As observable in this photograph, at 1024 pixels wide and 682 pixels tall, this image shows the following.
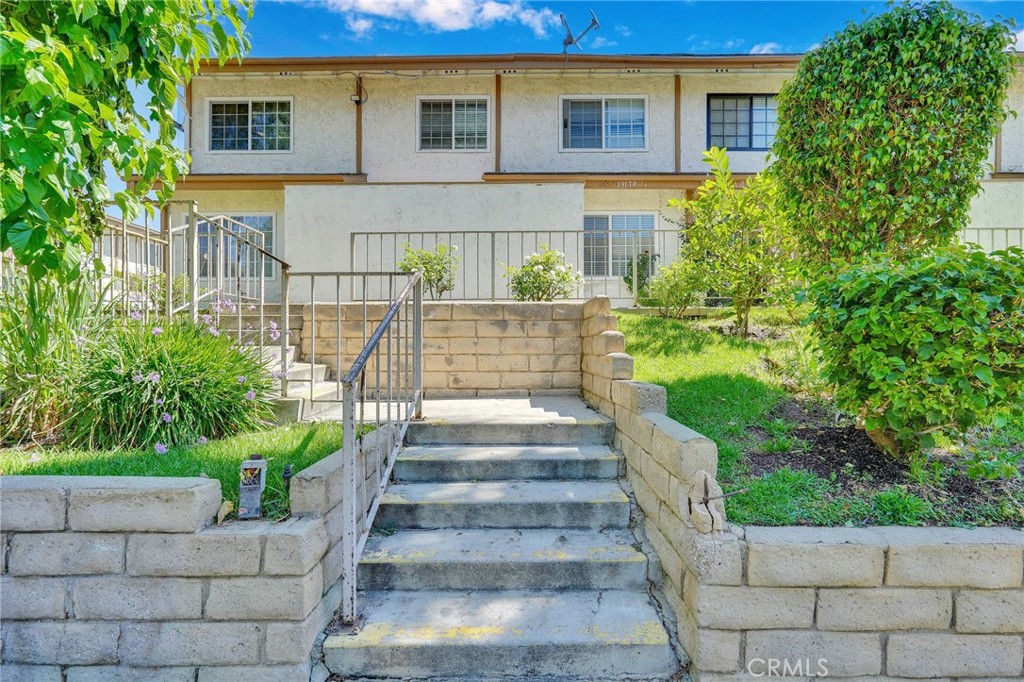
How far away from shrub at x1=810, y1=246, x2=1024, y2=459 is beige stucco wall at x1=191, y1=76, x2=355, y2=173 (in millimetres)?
11128

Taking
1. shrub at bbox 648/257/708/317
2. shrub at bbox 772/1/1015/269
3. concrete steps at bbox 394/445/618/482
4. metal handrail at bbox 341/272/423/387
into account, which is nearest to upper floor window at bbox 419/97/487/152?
shrub at bbox 648/257/708/317

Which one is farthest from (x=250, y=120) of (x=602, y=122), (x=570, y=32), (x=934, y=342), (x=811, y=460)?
(x=934, y=342)

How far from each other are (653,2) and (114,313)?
1108cm

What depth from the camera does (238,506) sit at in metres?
2.62

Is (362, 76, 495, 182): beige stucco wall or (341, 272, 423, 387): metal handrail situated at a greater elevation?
(362, 76, 495, 182): beige stucco wall

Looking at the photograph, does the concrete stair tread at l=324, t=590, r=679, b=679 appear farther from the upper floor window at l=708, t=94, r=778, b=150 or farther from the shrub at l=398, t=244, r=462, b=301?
the upper floor window at l=708, t=94, r=778, b=150

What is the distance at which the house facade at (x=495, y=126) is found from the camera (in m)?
11.0

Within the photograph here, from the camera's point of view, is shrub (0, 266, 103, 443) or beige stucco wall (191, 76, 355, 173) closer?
shrub (0, 266, 103, 443)

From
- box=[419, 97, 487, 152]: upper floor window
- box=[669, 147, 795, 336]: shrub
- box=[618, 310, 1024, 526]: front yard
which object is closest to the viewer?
box=[618, 310, 1024, 526]: front yard

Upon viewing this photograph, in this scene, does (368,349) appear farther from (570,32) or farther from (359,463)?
(570,32)

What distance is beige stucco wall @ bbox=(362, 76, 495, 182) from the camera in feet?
38.1

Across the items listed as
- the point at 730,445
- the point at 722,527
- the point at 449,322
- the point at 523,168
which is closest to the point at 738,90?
the point at 523,168

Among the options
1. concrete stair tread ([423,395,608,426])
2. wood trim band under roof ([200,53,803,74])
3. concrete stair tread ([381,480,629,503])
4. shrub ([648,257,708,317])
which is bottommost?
concrete stair tread ([381,480,629,503])

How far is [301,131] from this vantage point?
1174cm
